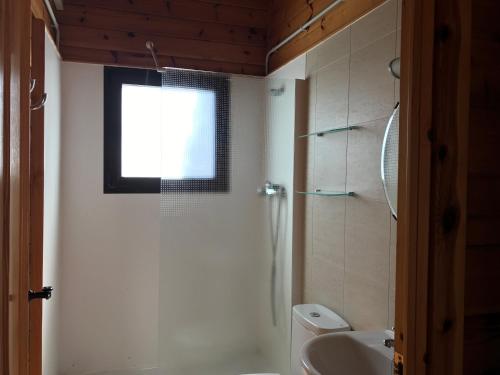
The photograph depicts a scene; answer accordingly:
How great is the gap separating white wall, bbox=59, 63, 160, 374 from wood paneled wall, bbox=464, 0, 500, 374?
87.9 inches

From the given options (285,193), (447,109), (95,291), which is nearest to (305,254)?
(285,193)

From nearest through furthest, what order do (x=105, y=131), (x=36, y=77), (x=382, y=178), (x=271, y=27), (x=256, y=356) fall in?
(x=36, y=77), (x=382, y=178), (x=256, y=356), (x=105, y=131), (x=271, y=27)

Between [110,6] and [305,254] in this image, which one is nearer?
[305,254]

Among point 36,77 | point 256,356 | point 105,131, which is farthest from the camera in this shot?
point 105,131

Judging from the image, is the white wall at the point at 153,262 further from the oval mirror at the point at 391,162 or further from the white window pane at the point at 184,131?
the oval mirror at the point at 391,162

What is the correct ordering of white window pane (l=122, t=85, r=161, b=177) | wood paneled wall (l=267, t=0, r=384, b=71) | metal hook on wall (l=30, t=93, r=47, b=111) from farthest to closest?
white window pane (l=122, t=85, r=161, b=177), wood paneled wall (l=267, t=0, r=384, b=71), metal hook on wall (l=30, t=93, r=47, b=111)

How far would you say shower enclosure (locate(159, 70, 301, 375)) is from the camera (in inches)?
87.7

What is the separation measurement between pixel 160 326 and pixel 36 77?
5.08 feet

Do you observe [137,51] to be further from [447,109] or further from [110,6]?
[447,109]

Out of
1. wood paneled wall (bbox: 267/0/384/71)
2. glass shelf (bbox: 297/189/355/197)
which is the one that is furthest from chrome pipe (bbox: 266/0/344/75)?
glass shelf (bbox: 297/189/355/197)

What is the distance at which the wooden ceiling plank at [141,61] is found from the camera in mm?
2543

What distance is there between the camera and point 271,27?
290 centimetres

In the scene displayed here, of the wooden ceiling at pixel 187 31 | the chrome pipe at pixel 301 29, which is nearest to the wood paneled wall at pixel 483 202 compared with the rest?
the chrome pipe at pixel 301 29

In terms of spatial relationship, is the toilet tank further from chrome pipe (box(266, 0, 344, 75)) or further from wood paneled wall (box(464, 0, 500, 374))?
chrome pipe (box(266, 0, 344, 75))
